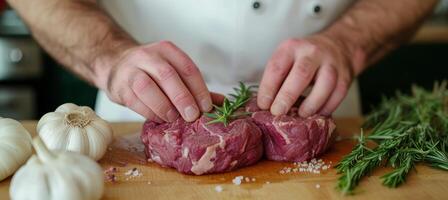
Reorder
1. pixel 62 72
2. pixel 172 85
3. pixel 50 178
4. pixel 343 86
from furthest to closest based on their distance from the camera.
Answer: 1. pixel 62 72
2. pixel 343 86
3. pixel 172 85
4. pixel 50 178

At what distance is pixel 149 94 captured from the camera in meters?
1.56

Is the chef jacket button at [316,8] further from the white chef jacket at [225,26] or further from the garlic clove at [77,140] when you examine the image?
the garlic clove at [77,140]

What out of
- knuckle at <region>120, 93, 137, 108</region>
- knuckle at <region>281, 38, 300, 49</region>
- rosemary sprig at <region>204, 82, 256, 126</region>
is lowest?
knuckle at <region>120, 93, 137, 108</region>

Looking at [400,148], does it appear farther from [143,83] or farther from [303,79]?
[143,83]

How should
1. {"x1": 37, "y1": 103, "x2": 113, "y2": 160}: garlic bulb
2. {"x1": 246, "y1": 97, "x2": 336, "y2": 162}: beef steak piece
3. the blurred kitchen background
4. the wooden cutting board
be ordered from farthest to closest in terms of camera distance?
the blurred kitchen background
{"x1": 246, "y1": 97, "x2": 336, "y2": 162}: beef steak piece
{"x1": 37, "y1": 103, "x2": 113, "y2": 160}: garlic bulb
the wooden cutting board

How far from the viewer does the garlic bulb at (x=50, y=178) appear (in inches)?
46.0

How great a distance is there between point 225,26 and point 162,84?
0.54 m

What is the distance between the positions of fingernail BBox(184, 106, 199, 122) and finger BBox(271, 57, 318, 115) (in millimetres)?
225

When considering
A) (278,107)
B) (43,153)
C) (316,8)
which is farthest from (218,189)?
(316,8)

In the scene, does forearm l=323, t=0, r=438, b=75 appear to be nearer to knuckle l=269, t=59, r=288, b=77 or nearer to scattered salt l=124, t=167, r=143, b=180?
knuckle l=269, t=59, r=288, b=77

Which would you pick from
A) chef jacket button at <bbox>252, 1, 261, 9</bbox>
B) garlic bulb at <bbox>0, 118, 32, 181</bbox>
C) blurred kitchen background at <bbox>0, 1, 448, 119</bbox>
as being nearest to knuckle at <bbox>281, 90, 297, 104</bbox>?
chef jacket button at <bbox>252, 1, 261, 9</bbox>

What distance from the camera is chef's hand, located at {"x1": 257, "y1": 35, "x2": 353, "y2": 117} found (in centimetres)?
166

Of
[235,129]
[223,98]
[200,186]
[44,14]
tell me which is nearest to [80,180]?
[200,186]

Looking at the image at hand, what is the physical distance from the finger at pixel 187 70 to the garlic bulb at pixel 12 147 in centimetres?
42
